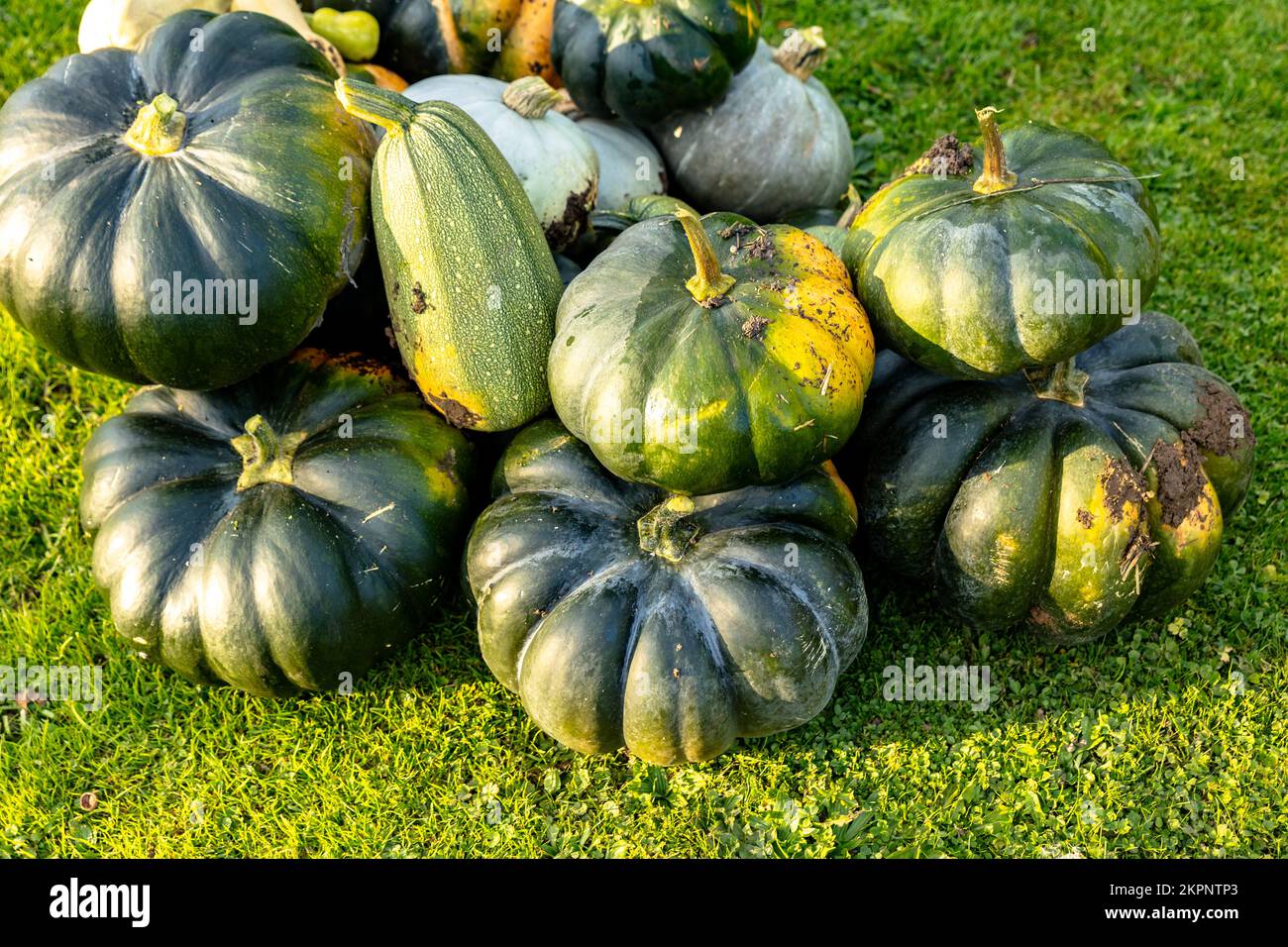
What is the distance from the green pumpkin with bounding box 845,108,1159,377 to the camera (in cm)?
314

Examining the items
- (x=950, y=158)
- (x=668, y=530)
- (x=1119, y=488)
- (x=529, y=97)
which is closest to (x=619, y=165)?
(x=529, y=97)

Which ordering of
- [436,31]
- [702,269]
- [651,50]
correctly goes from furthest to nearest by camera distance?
[436,31]
[651,50]
[702,269]

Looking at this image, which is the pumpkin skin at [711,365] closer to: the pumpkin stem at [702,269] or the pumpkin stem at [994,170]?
the pumpkin stem at [702,269]

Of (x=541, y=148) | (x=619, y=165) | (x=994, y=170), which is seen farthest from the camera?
(x=619, y=165)

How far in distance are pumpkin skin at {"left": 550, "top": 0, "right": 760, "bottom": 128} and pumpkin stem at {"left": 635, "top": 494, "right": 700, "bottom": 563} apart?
174 centimetres

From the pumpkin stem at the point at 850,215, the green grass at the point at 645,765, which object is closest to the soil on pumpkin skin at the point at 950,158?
the pumpkin stem at the point at 850,215

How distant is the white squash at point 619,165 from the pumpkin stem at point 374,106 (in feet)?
3.35

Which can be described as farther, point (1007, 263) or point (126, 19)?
point (126, 19)

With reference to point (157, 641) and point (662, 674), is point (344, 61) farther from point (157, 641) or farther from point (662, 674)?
point (662, 674)

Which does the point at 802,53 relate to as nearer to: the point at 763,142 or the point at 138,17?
the point at 763,142

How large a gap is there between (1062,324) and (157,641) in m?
2.93

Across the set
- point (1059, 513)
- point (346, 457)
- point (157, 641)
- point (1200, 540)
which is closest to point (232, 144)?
point (346, 457)

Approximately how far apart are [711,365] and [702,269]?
0.30 metres

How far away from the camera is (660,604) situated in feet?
10.5
